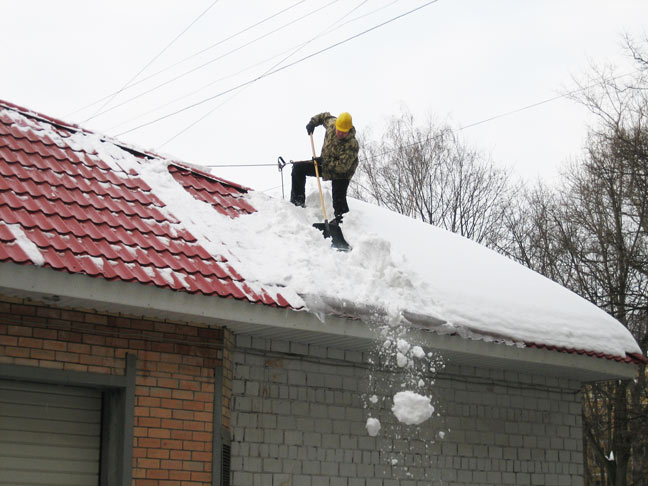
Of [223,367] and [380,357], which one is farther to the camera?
[380,357]

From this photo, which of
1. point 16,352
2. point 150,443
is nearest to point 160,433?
point 150,443

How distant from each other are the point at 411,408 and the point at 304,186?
2.94 m

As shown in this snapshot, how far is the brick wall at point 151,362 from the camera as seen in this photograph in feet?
21.9

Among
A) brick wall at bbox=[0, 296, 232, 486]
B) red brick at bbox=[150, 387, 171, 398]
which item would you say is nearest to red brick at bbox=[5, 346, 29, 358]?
brick wall at bbox=[0, 296, 232, 486]

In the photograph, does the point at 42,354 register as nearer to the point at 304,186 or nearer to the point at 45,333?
the point at 45,333

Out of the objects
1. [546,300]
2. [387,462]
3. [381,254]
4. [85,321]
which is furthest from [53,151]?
[546,300]

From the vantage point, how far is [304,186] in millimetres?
10391

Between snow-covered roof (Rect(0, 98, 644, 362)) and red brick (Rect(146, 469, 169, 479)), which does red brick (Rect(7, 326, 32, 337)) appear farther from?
red brick (Rect(146, 469, 169, 479))

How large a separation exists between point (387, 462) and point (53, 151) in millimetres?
4132

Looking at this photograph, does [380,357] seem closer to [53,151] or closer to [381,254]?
[381,254]

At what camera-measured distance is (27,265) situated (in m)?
6.04

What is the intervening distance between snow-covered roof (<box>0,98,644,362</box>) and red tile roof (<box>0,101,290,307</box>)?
0.04 feet

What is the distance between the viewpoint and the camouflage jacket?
10055mm

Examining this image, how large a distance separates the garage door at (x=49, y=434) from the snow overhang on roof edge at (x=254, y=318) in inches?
29.1
